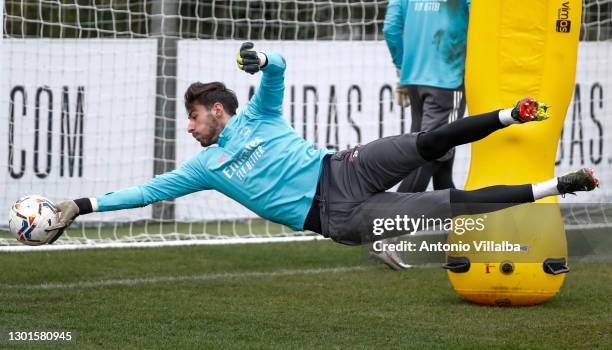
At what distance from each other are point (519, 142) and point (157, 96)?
4785 mm

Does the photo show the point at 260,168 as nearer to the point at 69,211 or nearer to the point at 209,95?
the point at 209,95

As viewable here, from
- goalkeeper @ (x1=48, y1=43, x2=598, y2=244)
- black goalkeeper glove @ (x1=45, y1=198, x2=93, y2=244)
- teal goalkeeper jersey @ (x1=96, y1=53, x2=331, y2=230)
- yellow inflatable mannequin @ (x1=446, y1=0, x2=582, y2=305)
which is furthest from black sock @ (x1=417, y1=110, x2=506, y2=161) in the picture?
black goalkeeper glove @ (x1=45, y1=198, x2=93, y2=244)

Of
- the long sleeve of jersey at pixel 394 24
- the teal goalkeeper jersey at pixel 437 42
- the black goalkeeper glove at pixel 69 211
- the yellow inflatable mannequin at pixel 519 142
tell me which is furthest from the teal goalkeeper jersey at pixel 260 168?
the long sleeve of jersey at pixel 394 24

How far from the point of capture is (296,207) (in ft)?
20.0

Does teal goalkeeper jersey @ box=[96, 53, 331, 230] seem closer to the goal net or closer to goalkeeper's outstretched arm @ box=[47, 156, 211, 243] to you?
goalkeeper's outstretched arm @ box=[47, 156, 211, 243]

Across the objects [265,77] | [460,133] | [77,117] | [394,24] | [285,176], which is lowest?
[77,117]

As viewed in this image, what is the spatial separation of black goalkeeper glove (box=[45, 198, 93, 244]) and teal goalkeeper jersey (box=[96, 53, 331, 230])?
1.33ft

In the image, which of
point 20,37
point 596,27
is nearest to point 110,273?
point 20,37

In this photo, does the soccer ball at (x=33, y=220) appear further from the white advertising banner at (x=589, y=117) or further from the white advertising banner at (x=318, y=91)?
the white advertising banner at (x=589, y=117)

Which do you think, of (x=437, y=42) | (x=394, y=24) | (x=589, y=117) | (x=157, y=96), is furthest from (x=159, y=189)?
(x=589, y=117)

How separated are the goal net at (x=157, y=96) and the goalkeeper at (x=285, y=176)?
124 inches

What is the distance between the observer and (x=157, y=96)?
33.4 ft

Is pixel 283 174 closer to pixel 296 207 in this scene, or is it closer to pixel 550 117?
pixel 296 207

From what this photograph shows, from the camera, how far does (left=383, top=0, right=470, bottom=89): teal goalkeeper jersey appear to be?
7.75 metres
